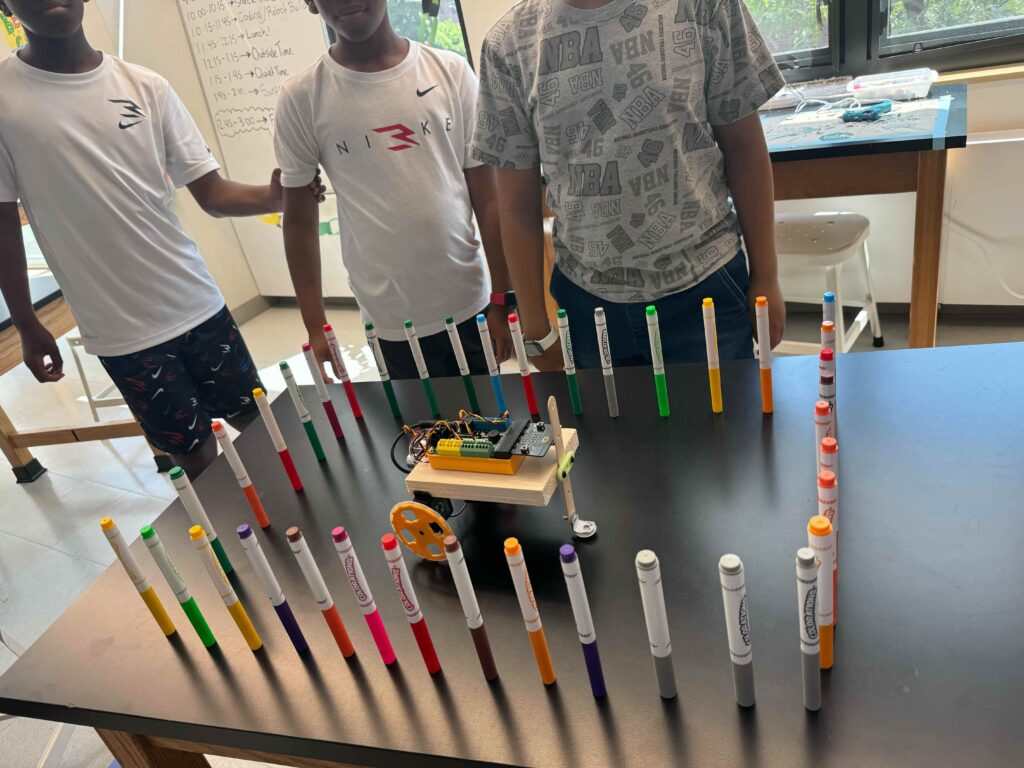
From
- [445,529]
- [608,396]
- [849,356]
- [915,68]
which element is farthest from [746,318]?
[915,68]

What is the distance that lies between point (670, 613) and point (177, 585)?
1.85 ft

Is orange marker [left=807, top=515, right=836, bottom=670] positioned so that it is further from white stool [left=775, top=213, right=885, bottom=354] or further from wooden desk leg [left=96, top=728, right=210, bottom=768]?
white stool [left=775, top=213, right=885, bottom=354]

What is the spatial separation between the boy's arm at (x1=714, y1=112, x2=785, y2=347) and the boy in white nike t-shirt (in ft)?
1.69

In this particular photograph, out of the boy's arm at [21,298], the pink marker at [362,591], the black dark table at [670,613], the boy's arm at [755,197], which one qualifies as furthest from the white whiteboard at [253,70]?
the pink marker at [362,591]

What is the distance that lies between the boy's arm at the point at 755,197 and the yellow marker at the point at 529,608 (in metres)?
0.81

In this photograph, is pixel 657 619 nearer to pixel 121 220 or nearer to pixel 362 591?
pixel 362 591

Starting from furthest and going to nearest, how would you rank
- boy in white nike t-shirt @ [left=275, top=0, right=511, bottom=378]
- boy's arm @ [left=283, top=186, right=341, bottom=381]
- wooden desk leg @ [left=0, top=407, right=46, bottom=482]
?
wooden desk leg @ [left=0, top=407, right=46, bottom=482], boy's arm @ [left=283, top=186, right=341, bottom=381], boy in white nike t-shirt @ [left=275, top=0, right=511, bottom=378]

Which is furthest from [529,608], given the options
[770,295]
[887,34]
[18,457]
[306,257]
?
[18,457]

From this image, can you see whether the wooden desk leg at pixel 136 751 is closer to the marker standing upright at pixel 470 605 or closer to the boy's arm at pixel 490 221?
the marker standing upright at pixel 470 605

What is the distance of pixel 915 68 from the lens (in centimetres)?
256

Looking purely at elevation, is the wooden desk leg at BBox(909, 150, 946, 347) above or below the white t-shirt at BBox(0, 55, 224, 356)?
below

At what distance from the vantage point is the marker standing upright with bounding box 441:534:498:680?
0.69 meters

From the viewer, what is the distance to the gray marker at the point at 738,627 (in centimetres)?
59

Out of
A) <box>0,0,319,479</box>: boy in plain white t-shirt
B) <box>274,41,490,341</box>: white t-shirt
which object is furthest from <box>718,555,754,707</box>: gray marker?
<box>0,0,319,479</box>: boy in plain white t-shirt
